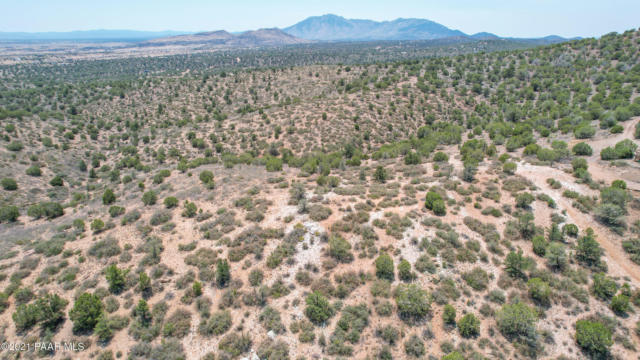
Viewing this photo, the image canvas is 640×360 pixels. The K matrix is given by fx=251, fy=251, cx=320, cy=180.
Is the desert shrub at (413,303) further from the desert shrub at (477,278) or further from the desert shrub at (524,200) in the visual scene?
the desert shrub at (524,200)

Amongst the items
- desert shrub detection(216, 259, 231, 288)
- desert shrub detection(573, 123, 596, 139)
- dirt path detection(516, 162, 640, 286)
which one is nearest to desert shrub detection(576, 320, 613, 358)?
dirt path detection(516, 162, 640, 286)

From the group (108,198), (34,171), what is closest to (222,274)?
(108,198)

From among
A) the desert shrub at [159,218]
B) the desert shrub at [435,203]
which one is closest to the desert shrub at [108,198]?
the desert shrub at [159,218]

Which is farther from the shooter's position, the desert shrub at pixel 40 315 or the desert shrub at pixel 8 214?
the desert shrub at pixel 8 214

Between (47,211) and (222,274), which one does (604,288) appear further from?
(47,211)

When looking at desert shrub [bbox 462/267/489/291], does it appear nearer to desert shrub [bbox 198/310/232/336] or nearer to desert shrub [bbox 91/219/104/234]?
desert shrub [bbox 198/310/232/336]

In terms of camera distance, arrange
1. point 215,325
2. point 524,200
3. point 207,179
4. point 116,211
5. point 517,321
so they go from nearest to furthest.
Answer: point 517,321
point 215,325
point 524,200
point 116,211
point 207,179

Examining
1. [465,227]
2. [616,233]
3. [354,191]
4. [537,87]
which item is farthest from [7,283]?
[537,87]
